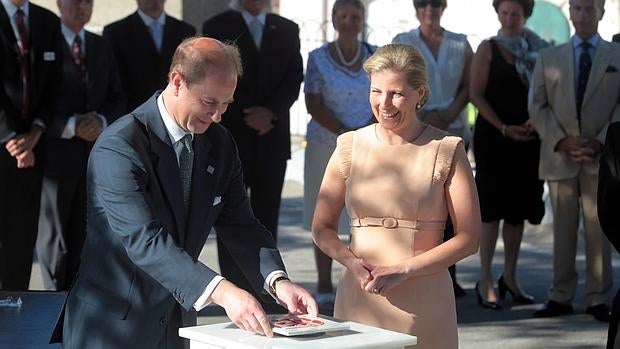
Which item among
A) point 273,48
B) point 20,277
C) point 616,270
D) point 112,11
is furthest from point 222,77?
point 112,11

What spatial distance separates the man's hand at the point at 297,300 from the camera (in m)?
4.04

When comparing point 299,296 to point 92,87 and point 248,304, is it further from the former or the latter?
point 92,87

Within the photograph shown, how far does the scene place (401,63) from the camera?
16.4 feet

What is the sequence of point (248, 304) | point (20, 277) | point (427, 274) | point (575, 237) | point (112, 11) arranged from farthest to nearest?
point (112, 11) → point (575, 237) → point (20, 277) → point (427, 274) → point (248, 304)

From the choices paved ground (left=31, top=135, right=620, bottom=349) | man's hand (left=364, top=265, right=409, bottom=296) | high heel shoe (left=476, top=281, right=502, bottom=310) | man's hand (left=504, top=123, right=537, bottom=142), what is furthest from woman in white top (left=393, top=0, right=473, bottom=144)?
man's hand (left=364, top=265, right=409, bottom=296)

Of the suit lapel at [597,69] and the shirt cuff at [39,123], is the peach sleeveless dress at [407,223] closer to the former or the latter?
the shirt cuff at [39,123]

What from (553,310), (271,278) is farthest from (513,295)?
(271,278)

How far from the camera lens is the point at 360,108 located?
370 inches

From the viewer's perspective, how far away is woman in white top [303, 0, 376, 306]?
9398 millimetres

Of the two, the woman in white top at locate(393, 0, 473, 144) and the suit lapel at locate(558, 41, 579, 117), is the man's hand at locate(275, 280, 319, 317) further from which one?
the woman in white top at locate(393, 0, 473, 144)

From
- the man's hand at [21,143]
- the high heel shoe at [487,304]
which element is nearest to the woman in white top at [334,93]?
the high heel shoe at [487,304]

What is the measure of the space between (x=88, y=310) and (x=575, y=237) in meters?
5.58

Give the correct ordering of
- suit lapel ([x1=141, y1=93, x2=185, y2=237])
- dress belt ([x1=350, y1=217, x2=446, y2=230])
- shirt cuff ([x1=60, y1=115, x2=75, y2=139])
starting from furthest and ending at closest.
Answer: shirt cuff ([x1=60, y1=115, x2=75, y2=139])
dress belt ([x1=350, y1=217, x2=446, y2=230])
suit lapel ([x1=141, y1=93, x2=185, y2=237])

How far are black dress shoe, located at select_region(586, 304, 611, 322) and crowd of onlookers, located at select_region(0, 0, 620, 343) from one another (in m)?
0.01
